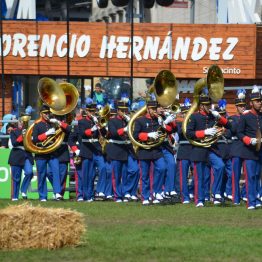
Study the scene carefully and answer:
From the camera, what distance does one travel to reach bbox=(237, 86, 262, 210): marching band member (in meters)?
18.4

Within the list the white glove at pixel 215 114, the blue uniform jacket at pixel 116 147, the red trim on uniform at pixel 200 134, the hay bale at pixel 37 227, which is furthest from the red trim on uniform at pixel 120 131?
the hay bale at pixel 37 227

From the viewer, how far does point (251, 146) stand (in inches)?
723

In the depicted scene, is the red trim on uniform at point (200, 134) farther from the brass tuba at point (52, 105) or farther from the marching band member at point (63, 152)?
the brass tuba at point (52, 105)

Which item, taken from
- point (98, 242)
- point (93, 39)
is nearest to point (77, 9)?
point (93, 39)

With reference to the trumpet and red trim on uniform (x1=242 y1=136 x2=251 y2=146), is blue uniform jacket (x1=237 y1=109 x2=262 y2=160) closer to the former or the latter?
red trim on uniform (x1=242 y1=136 x2=251 y2=146)

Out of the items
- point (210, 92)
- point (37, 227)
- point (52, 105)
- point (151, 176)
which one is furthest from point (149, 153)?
point (37, 227)

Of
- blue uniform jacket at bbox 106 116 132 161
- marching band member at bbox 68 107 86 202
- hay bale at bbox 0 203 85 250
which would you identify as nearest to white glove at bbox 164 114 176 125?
blue uniform jacket at bbox 106 116 132 161

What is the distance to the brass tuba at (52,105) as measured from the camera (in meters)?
20.9

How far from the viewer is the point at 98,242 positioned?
13844 mm

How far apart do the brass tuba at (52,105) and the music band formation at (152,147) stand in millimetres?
18

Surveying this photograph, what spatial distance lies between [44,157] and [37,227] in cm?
837

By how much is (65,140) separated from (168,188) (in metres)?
2.10

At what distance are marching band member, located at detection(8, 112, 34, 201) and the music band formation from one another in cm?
2

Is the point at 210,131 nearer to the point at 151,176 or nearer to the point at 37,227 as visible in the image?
the point at 151,176
